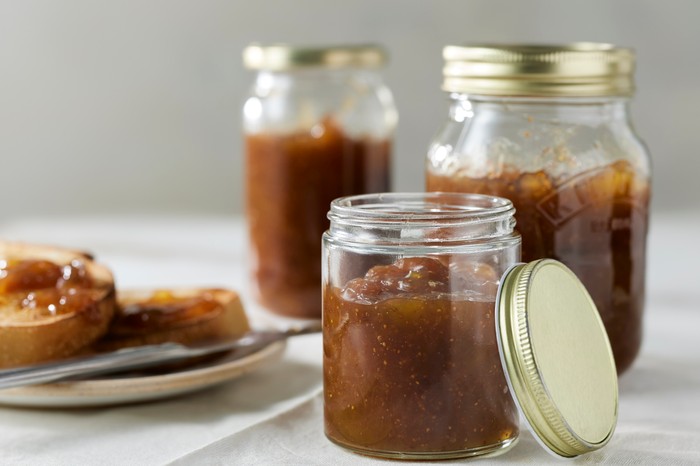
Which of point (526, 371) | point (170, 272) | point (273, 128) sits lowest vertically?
point (170, 272)

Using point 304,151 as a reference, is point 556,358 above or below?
below

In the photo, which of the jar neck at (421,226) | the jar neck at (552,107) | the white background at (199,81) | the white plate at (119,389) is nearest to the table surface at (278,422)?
the white plate at (119,389)

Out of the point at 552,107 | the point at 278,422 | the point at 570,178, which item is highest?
the point at 552,107

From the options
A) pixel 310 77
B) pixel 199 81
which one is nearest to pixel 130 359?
pixel 310 77

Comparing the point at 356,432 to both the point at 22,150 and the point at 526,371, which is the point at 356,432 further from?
the point at 22,150

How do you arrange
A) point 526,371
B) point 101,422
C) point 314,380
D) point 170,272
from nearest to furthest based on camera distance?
point 526,371
point 101,422
point 314,380
point 170,272

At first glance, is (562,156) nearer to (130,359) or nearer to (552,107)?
(552,107)

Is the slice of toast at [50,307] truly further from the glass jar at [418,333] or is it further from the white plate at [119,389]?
the glass jar at [418,333]

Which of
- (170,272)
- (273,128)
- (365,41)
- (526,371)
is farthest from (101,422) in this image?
(365,41)
